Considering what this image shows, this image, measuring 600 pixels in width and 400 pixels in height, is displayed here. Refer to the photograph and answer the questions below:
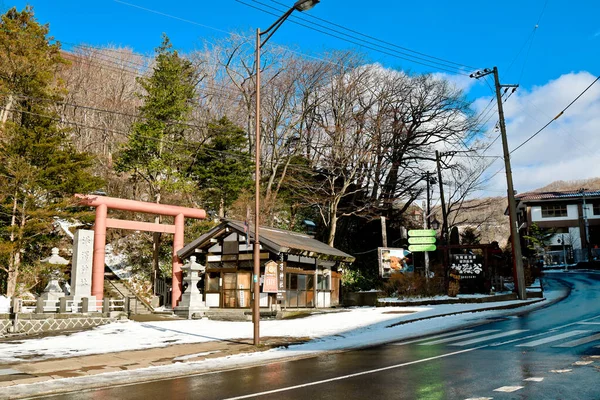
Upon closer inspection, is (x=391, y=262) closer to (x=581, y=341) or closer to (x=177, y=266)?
(x=177, y=266)

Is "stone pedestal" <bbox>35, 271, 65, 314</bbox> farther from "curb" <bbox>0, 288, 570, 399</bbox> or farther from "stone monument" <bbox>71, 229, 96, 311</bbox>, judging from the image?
"curb" <bbox>0, 288, 570, 399</bbox>

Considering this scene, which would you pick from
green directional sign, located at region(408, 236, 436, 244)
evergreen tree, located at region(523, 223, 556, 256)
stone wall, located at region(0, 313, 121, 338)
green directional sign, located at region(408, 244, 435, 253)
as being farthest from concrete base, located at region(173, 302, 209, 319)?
evergreen tree, located at region(523, 223, 556, 256)

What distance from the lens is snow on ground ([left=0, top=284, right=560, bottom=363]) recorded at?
15284mm

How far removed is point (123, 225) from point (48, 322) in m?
7.92

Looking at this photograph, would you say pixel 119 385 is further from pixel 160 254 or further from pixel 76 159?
pixel 160 254

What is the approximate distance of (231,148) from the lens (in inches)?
1570

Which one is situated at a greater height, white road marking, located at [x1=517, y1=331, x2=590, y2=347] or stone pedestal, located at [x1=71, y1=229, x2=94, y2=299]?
stone pedestal, located at [x1=71, y1=229, x2=94, y2=299]

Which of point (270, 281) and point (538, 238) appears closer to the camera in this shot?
point (270, 281)

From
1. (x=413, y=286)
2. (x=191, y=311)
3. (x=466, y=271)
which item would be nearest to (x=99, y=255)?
(x=191, y=311)

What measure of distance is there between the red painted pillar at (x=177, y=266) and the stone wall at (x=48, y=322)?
5.93 metres

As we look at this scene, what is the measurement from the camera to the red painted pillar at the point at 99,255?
2561 centimetres

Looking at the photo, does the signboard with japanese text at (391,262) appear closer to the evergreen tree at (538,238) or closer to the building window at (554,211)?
the evergreen tree at (538,238)

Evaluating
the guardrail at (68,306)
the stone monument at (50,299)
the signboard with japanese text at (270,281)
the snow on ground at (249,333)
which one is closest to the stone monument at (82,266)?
the stone monument at (50,299)

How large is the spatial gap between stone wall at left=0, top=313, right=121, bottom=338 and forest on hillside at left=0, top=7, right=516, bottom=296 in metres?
5.69
